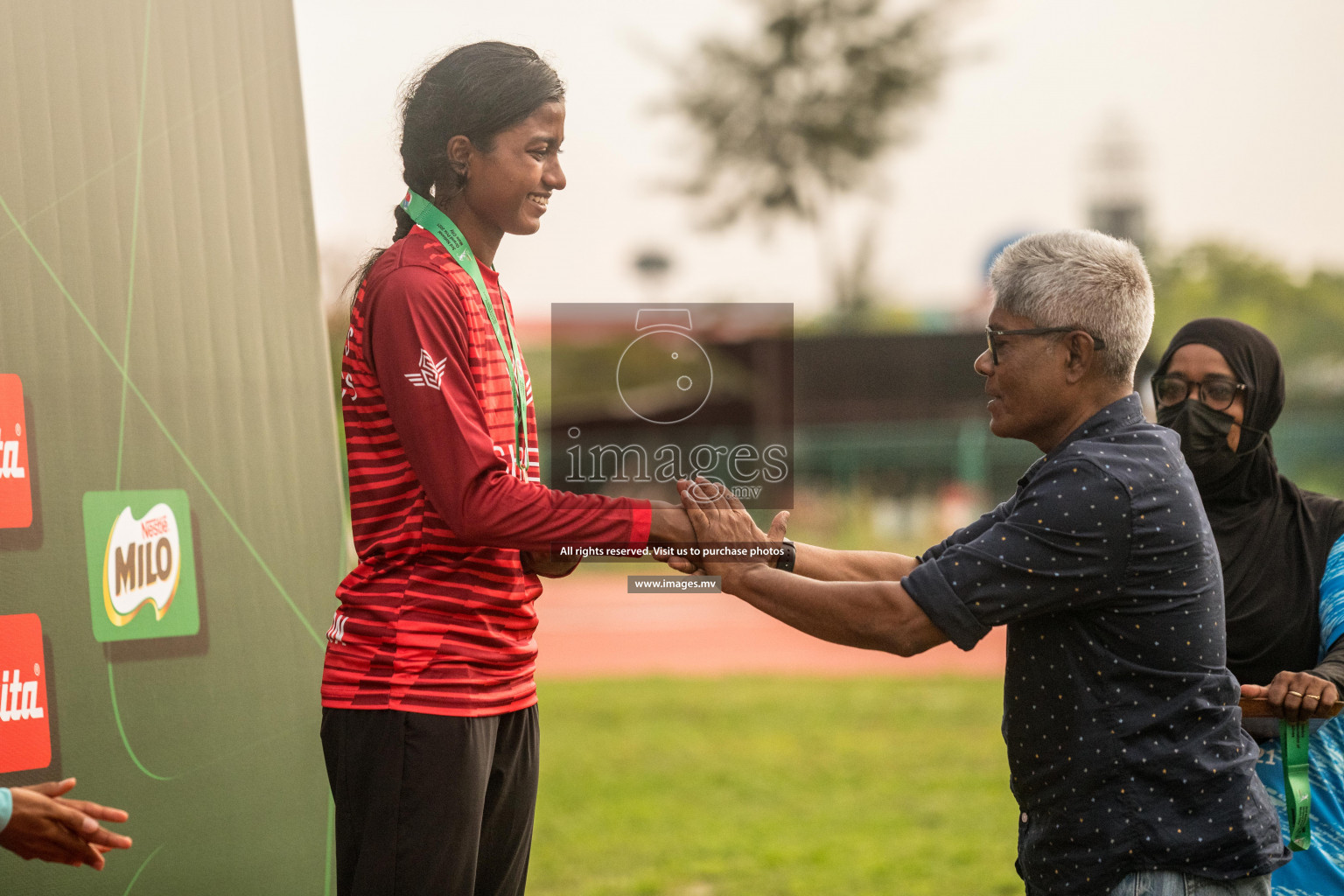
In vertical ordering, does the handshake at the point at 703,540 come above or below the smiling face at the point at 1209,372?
below

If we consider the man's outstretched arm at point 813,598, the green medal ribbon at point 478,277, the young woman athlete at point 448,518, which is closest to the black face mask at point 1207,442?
the man's outstretched arm at point 813,598

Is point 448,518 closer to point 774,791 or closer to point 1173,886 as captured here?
point 1173,886

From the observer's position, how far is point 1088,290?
2242 millimetres

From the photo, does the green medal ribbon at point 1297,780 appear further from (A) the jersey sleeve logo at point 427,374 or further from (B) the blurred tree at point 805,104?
(B) the blurred tree at point 805,104

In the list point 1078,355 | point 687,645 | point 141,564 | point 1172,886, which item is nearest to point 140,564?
point 141,564

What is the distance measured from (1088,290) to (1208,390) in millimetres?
1178

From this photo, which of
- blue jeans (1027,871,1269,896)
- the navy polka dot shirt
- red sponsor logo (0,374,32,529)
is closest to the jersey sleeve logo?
the navy polka dot shirt

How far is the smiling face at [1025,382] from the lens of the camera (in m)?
2.28

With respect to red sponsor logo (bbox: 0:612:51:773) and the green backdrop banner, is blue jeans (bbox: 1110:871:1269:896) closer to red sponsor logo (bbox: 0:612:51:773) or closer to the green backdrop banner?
the green backdrop banner

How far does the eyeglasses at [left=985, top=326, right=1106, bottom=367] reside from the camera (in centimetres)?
225

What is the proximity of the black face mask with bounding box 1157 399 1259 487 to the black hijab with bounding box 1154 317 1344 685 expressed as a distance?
2 centimetres

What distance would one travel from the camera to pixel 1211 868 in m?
2.15

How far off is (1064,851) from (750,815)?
4.95 m

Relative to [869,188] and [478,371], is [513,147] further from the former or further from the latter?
[869,188]
